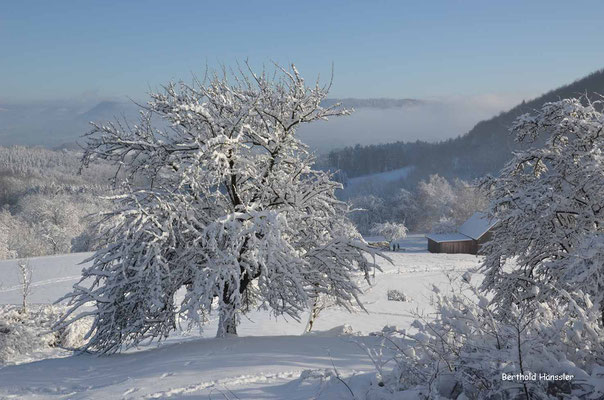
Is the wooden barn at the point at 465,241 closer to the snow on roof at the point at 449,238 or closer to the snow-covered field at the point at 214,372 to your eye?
the snow on roof at the point at 449,238

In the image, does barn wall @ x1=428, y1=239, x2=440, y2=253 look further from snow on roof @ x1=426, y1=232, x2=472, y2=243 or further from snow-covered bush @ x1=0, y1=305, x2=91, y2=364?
snow-covered bush @ x1=0, y1=305, x2=91, y2=364

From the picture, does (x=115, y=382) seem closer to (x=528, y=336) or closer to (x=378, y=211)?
(x=528, y=336)

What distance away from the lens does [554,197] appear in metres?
9.22

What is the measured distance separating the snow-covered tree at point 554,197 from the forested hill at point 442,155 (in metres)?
124

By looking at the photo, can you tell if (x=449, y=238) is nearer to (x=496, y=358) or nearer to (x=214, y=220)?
(x=214, y=220)

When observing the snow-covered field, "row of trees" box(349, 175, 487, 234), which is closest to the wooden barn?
"row of trees" box(349, 175, 487, 234)

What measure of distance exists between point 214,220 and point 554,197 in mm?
7710

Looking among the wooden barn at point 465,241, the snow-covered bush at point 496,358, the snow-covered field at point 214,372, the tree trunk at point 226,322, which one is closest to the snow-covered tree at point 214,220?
the tree trunk at point 226,322

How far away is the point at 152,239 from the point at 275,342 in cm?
324

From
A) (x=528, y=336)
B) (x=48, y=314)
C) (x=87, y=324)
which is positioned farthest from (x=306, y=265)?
(x=48, y=314)

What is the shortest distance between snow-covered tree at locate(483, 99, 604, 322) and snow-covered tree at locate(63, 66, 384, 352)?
414cm

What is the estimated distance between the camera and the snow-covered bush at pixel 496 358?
11.0ft

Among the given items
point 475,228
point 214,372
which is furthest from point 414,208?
point 214,372

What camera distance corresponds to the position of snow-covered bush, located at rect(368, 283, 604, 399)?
3357 mm
